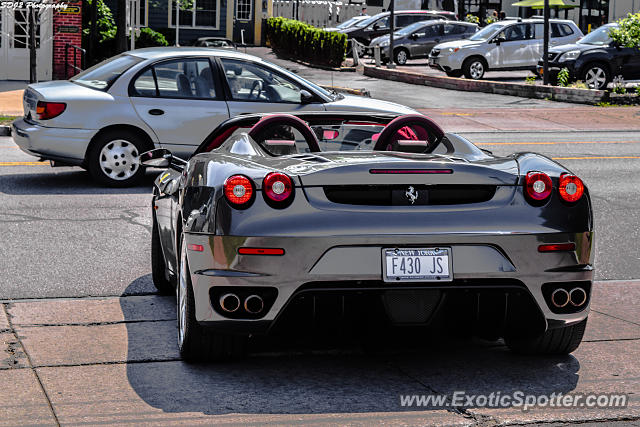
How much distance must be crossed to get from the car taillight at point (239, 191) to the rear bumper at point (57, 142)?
7312 millimetres

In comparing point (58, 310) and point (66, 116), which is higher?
point (66, 116)

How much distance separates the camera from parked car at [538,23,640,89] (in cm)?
2839

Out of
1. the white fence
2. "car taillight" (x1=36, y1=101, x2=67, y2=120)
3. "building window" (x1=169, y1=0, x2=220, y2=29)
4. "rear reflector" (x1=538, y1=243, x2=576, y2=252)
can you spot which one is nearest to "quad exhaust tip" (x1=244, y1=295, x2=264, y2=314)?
"rear reflector" (x1=538, y1=243, x2=576, y2=252)

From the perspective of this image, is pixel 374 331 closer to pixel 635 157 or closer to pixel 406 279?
pixel 406 279

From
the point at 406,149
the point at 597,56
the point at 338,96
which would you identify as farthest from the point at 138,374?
the point at 597,56

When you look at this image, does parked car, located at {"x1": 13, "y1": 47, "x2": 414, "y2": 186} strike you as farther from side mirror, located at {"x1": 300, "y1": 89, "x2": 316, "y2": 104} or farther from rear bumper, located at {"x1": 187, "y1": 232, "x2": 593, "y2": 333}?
rear bumper, located at {"x1": 187, "y1": 232, "x2": 593, "y2": 333}

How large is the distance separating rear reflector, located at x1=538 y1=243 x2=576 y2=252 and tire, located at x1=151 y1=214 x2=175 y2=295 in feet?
9.30

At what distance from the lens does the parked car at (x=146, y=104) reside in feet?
39.9

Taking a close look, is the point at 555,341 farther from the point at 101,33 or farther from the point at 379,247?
the point at 101,33

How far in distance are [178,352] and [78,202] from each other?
19.0 ft

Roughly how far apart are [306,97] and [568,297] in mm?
7680

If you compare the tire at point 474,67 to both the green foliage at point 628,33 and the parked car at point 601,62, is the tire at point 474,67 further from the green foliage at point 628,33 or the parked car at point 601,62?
the green foliage at point 628,33

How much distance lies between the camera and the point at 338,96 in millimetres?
13258
